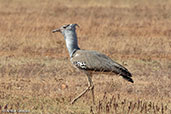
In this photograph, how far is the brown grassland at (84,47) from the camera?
24.1 feet

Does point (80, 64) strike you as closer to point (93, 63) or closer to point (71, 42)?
point (93, 63)

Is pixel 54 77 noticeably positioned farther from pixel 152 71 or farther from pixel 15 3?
pixel 15 3

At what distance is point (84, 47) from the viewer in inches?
561

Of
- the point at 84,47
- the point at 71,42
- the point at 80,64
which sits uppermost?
the point at 71,42

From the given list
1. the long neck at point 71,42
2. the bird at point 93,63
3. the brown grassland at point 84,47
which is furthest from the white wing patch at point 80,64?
the brown grassland at point 84,47

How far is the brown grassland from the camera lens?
290 inches

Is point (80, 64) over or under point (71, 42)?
under

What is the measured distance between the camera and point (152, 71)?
441 inches

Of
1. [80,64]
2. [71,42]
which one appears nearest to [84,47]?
[71,42]

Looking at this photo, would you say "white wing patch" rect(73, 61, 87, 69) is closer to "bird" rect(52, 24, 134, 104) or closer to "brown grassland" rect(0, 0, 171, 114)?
"bird" rect(52, 24, 134, 104)

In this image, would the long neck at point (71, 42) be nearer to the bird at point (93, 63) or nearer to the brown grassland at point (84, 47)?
the bird at point (93, 63)

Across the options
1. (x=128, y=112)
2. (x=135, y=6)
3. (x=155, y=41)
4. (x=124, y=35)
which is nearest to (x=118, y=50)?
(x=155, y=41)

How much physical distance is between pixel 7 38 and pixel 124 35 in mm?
4040

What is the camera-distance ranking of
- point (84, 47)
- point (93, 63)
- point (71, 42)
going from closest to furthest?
point (93, 63), point (71, 42), point (84, 47)
